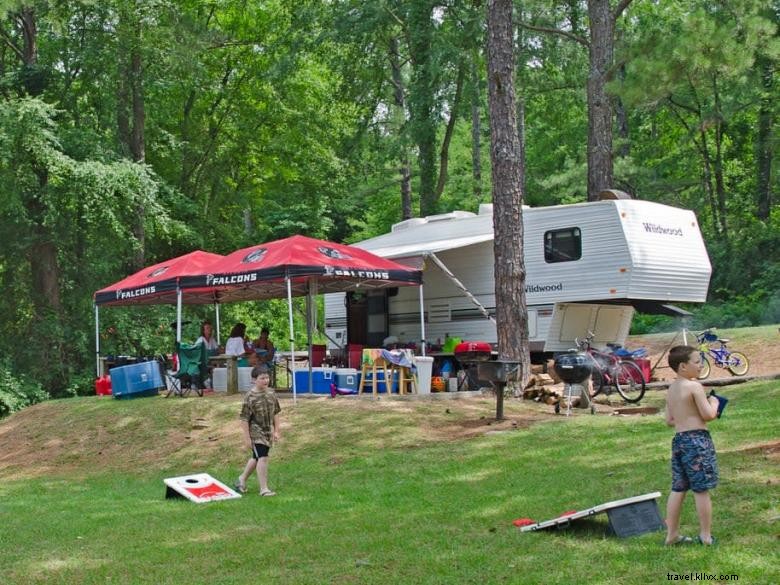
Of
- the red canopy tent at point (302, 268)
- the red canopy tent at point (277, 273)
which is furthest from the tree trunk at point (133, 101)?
the red canopy tent at point (302, 268)

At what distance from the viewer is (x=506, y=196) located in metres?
15.8

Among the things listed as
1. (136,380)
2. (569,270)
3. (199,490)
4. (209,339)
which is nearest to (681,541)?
(199,490)

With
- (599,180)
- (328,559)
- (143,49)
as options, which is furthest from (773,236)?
(328,559)

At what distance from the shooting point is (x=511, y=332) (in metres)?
15.8

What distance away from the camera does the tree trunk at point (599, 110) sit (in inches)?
784

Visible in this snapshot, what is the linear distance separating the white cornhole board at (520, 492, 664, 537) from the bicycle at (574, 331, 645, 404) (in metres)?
8.22

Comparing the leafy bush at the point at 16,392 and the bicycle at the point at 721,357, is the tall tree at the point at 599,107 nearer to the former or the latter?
the bicycle at the point at 721,357

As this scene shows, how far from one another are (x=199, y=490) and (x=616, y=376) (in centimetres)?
753

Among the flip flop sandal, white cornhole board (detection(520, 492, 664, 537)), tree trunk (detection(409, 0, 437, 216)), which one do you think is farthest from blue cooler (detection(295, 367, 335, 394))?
tree trunk (detection(409, 0, 437, 216))

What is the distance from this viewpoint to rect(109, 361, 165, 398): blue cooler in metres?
18.0

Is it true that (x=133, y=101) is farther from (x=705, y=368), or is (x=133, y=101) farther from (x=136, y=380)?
(x=705, y=368)

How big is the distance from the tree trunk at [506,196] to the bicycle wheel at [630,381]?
152 cm

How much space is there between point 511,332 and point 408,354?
1696 millimetres

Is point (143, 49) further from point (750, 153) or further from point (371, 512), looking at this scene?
point (750, 153)
